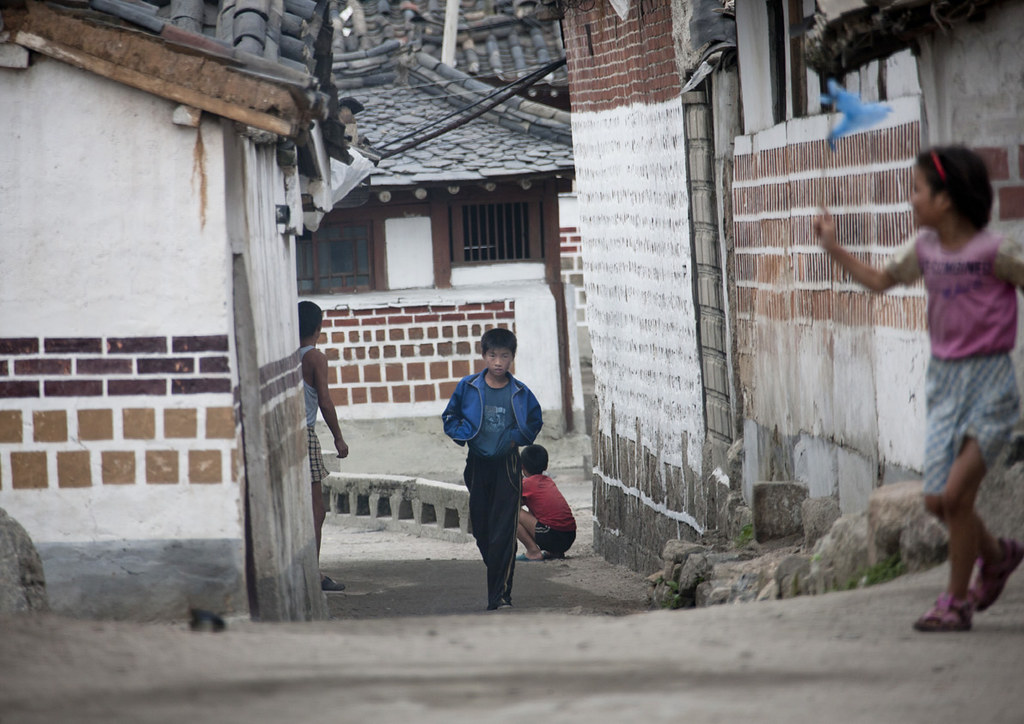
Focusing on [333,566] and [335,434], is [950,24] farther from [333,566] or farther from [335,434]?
[333,566]

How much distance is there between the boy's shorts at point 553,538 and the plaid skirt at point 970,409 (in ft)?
27.9

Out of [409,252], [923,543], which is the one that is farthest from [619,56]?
[409,252]

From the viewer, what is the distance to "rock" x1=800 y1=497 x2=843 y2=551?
6.99 m

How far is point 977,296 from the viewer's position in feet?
13.7

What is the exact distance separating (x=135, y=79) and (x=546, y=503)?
23.3 ft

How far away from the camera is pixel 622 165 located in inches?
455

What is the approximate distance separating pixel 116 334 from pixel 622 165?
6026 mm

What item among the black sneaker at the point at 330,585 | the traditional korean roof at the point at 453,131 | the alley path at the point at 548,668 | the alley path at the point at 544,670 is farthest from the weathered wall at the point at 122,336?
the traditional korean roof at the point at 453,131

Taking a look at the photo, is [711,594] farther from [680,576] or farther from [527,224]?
[527,224]

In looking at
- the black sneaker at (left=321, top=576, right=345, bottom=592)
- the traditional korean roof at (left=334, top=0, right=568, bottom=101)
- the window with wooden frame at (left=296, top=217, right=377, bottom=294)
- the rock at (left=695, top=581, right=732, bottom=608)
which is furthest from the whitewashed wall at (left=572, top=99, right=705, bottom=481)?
the traditional korean roof at (left=334, top=0, right=568, bottom=101)

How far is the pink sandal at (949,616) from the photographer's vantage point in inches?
168

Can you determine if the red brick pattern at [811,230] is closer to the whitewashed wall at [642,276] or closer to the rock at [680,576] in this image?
the whitewashed wall at [642,276]

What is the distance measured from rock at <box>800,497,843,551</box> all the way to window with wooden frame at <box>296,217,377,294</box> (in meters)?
12.0

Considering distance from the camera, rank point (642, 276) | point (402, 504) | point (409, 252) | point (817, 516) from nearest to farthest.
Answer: point (817, 516) → point (642, 276) → point (402, 504) → point (409, 252)
